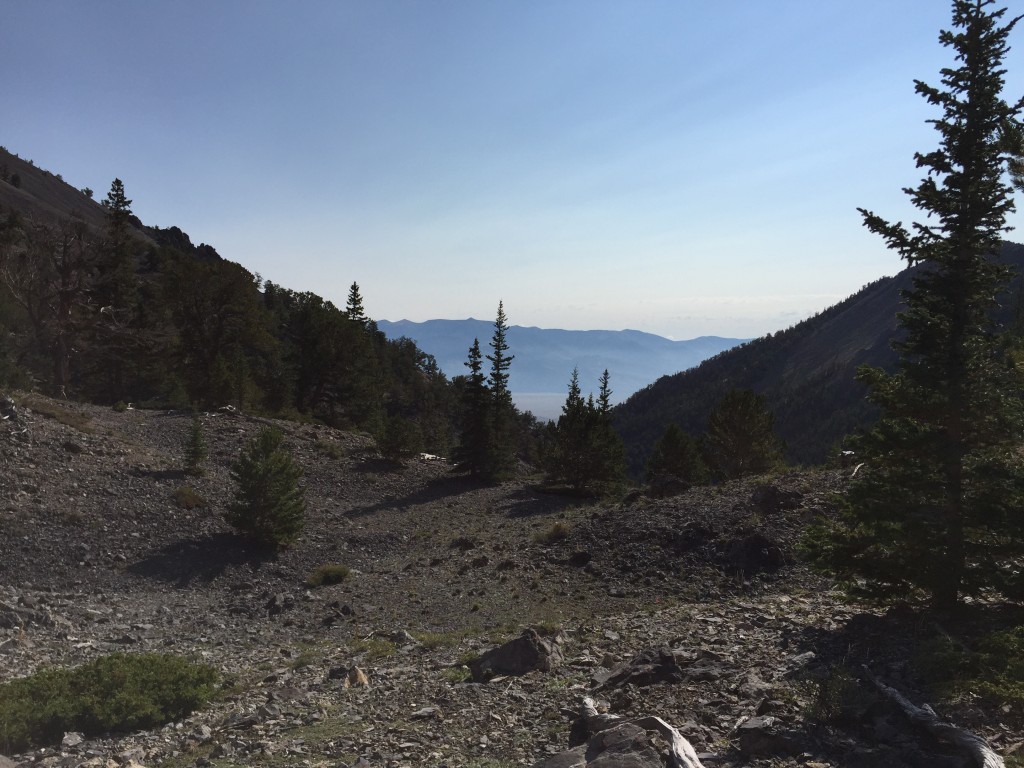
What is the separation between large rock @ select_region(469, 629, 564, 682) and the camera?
32.8 ft

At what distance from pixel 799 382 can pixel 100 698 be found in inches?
6745

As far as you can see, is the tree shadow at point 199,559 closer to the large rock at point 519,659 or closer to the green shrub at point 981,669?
the large rock at point 519,659

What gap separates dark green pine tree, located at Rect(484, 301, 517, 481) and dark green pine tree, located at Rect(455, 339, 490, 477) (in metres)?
0.36

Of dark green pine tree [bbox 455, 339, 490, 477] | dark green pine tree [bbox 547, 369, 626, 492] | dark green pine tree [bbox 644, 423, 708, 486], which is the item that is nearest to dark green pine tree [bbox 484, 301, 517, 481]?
dark green pine tree [bbox 455, 339, 490, 477]

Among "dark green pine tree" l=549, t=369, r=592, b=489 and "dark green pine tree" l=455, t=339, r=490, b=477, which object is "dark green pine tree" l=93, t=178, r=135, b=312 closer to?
"dark green pine tree" l=455, t=339, r=490, b=477

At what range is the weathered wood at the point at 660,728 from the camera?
5.97 m

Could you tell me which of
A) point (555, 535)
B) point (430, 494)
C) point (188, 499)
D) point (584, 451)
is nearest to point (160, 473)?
point (188, 499)

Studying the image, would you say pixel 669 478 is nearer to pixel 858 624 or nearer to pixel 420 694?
pixel 858 624

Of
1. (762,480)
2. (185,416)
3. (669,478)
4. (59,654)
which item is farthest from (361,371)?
(59,654)

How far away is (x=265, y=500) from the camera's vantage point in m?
19.4

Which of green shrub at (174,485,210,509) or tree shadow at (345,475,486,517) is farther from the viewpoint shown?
tree shadow at (345,475,486,517)

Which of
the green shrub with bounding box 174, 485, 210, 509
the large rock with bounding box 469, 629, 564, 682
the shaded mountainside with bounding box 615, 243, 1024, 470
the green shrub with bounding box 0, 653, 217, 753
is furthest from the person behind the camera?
the shaded mountainside with bounding box 615, 243, 1024, 470

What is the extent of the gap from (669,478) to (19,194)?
121 meters

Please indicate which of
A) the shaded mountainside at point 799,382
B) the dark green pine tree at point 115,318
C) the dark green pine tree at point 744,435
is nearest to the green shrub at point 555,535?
the dark green pine tree at point 744,435
